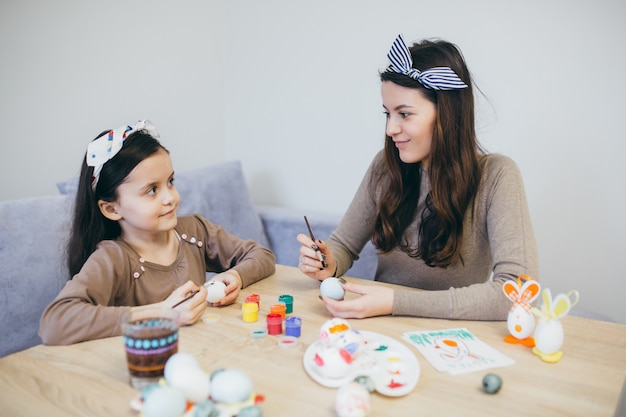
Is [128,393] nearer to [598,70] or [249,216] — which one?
[249,216]

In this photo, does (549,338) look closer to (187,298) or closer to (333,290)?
(333,290)

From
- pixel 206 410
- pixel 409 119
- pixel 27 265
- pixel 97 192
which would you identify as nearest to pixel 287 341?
pixel 206 410

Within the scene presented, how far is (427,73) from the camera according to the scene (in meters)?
1.50

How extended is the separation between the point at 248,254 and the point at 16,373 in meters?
0.72

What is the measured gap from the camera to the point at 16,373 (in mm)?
1007

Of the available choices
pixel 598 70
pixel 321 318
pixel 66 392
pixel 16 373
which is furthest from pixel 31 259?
pixel 598 70

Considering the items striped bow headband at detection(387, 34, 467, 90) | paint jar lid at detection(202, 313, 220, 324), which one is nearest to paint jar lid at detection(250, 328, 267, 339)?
paint jar lid at detection(202, 313, 220, 324)

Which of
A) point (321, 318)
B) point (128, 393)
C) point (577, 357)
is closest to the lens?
point (128, 393)

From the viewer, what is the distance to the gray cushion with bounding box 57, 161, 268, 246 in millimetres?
2311

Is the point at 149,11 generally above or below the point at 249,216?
above

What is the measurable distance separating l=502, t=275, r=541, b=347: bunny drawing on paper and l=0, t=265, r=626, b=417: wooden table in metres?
0.03

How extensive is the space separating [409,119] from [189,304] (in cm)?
81

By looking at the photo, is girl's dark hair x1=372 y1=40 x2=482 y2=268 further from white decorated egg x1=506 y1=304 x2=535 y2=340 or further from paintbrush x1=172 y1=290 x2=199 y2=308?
paintbrush x1=172 y1=290 x2=199 y2=308

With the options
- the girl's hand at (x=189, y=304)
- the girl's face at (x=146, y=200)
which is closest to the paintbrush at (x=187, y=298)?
the girl's hand at (x=189, y=304)
